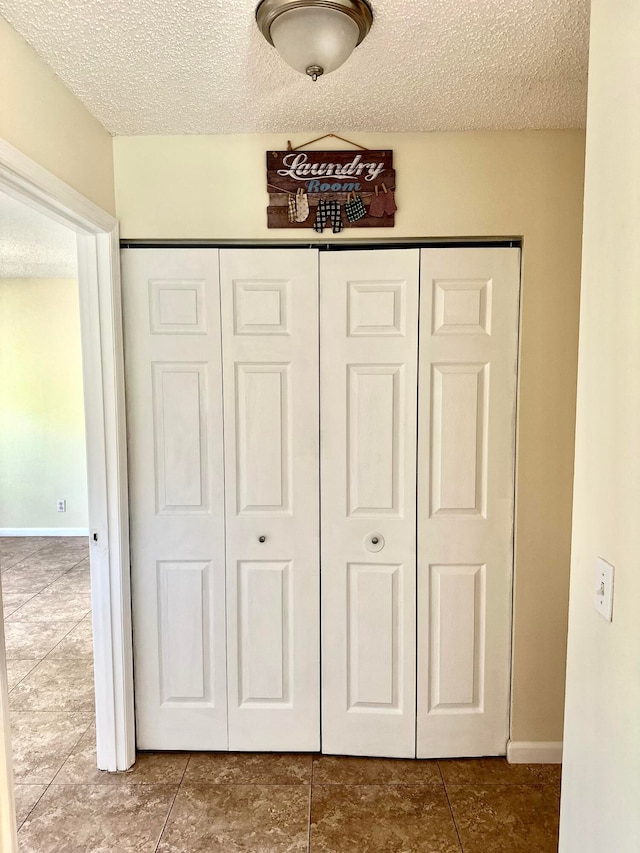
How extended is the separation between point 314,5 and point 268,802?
2459 mm

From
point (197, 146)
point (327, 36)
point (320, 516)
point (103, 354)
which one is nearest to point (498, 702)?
point (320, 516)

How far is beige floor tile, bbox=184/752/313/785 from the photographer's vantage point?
2124 mm

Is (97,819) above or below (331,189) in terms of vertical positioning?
below

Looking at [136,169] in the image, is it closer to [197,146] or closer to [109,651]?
[197,146]

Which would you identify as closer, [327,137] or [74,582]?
[327,137]

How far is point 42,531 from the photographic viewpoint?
5.61 m

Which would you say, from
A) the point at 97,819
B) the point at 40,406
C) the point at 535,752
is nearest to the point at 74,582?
the point at 40,406

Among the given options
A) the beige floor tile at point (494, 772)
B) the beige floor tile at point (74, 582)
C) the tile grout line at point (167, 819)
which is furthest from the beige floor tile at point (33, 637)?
the beige floor tile at point (494, 772)

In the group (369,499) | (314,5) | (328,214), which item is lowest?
(369,499)

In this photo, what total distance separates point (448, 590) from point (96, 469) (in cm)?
144

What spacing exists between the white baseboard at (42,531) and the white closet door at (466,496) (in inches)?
175

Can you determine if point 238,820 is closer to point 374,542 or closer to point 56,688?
point 374,542

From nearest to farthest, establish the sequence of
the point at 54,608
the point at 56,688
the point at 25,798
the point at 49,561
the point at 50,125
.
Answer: the point at 50,125
the point at 25,798
the point at 56,688
the point at 54,608
the point at 49,561

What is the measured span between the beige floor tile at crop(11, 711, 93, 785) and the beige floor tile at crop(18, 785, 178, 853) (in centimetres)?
13
